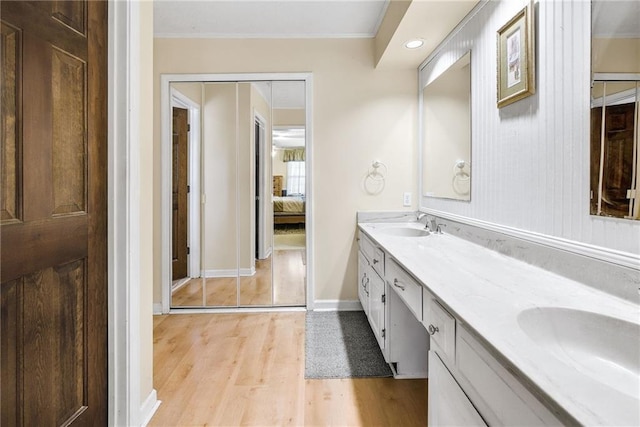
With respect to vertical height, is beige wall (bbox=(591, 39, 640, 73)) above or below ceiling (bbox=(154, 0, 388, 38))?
below

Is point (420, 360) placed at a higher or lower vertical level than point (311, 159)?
lower

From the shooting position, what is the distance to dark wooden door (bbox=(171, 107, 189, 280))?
314 centimetres

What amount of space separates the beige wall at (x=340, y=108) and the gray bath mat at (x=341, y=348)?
2.43 feet

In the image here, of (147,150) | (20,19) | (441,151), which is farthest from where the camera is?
(441,151)

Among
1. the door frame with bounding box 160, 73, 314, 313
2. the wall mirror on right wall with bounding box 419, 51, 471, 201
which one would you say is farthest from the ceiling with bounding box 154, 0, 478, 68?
the door frame with bounding box 160, 73, 314, 313

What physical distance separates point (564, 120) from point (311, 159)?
6.79 ft

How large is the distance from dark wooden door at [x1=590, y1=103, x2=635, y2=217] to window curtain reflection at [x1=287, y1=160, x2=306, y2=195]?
7.43 ft

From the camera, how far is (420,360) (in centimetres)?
205

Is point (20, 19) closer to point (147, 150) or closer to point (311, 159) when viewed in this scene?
point (147, 150)

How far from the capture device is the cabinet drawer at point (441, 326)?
39.4 inches

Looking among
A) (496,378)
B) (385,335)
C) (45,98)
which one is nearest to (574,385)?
(496,378)

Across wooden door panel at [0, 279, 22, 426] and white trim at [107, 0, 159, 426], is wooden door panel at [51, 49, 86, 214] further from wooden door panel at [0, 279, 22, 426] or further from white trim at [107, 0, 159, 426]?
wooden door panel at [0, 279, 22, 426]

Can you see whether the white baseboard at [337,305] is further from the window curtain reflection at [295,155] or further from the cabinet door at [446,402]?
the cabinet door at [446,402]

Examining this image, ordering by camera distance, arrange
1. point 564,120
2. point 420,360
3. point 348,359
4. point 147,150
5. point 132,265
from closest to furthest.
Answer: point 564,120 < point 132,265 < point 147,150 < point 420,360 < point 348,359
